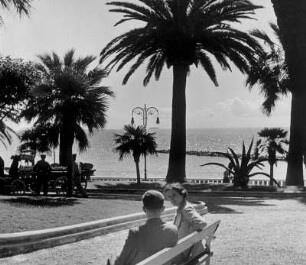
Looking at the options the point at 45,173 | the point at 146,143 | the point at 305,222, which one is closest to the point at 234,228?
the point at 305,222

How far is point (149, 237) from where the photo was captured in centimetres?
512

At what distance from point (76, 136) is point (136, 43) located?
6866 mm

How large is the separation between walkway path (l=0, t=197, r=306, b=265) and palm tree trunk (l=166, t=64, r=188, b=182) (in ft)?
42.2

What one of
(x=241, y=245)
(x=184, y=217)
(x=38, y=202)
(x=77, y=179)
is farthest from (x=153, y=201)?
(x=77, y=179)

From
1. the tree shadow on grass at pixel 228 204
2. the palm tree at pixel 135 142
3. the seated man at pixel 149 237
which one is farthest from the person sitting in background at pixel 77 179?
the palm tree at pixel 135 142

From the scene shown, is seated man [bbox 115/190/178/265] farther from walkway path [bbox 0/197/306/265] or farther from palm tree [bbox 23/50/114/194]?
palm tree [bbox 23/50/114/194]

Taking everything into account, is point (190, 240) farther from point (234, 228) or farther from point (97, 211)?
point (97, 211)

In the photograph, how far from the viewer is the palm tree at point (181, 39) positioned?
25844 mm

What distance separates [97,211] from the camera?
42.8ft

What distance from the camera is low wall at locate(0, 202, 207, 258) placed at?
8547 mm

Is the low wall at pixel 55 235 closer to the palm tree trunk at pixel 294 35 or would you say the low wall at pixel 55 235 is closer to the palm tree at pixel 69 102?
the palm tree trunk at pixel 294 35

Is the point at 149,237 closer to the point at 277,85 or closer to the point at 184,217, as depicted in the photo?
the point at 184,217

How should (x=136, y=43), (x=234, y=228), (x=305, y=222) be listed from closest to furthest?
(x=234, y=228), (x=305, y=222), (x=136, y=43)

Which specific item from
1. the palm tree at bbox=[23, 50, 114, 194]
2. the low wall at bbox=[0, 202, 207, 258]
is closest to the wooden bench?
the low wall at bbox=[0, 202, 207, 258]
